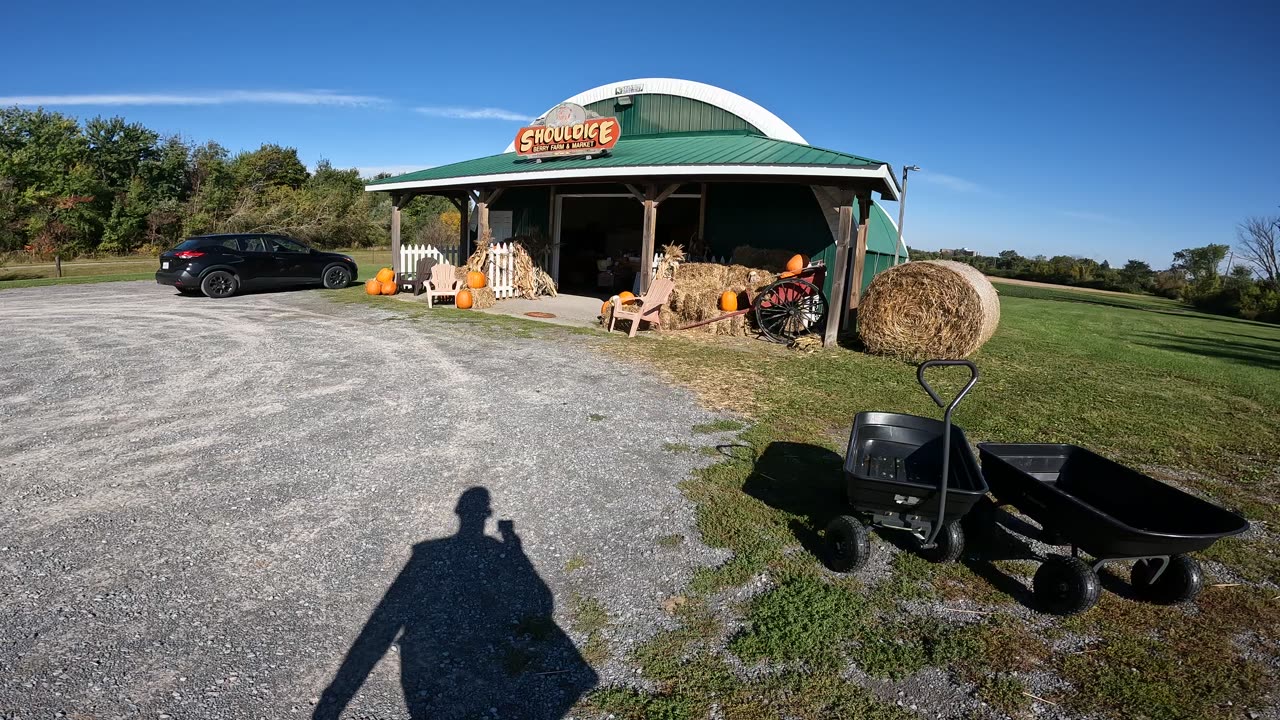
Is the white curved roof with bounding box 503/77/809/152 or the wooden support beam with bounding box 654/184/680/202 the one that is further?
the white curved roof with bounding box 503/77/809/152

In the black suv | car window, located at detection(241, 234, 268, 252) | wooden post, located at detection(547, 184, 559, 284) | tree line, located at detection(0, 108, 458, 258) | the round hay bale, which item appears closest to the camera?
the round hay bale

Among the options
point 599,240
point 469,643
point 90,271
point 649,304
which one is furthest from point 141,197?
point 469,643

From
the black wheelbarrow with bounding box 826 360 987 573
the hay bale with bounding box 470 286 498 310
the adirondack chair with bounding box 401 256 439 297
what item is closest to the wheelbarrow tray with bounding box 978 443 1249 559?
the black wheelbarrow with bounding box 826 360 987 573

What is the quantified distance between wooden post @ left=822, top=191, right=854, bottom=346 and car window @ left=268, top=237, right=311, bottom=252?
12430mm

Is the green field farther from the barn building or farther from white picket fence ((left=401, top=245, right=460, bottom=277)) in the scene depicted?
white picket fence ((left=401, top=245, right=460, bottom=277))

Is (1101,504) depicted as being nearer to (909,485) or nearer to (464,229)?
(909,485)

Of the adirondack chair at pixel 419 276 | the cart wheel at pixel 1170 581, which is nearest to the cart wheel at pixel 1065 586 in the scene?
the cart wheel at pixel 1170 581

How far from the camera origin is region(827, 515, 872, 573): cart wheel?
11.5 ft

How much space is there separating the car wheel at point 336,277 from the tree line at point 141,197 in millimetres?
15547

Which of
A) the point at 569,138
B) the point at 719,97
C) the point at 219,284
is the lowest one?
the point at 219,284

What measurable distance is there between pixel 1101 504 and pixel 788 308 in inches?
303

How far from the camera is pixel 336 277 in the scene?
16.6 metres

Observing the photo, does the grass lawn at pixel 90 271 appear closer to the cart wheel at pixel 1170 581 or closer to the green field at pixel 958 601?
the green field at pixel 958 601

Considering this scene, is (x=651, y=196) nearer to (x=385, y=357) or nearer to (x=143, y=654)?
(x=385, y=357)
